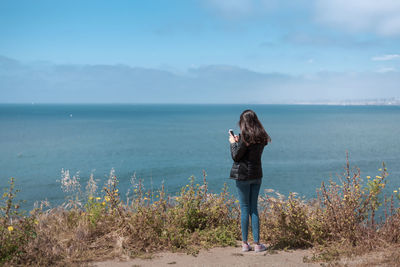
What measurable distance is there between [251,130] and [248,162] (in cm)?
54

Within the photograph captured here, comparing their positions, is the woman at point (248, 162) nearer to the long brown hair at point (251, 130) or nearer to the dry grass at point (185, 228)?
the long brown hair at point (251, 130)

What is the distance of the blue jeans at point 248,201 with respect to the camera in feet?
19.4

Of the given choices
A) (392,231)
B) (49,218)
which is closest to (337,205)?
(392,231)

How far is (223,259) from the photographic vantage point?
5.61m

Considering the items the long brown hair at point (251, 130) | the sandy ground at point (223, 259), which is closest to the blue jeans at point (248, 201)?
the sandy ground at point (223, 259)

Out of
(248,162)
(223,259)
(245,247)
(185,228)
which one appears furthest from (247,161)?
(185,228)

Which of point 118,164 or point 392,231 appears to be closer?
point 392,231

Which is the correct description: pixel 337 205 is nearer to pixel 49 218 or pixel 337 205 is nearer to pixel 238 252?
pixel 238 252

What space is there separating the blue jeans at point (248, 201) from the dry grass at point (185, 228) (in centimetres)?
53

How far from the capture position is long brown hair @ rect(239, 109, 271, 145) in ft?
18.6

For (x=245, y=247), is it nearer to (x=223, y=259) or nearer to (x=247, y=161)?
(x=223, y=259)

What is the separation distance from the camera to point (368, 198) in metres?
5.96

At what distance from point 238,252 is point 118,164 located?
28.9 meters

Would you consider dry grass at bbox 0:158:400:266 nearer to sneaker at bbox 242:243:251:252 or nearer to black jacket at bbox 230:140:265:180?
sneaker at bbox 242:243:251:252
